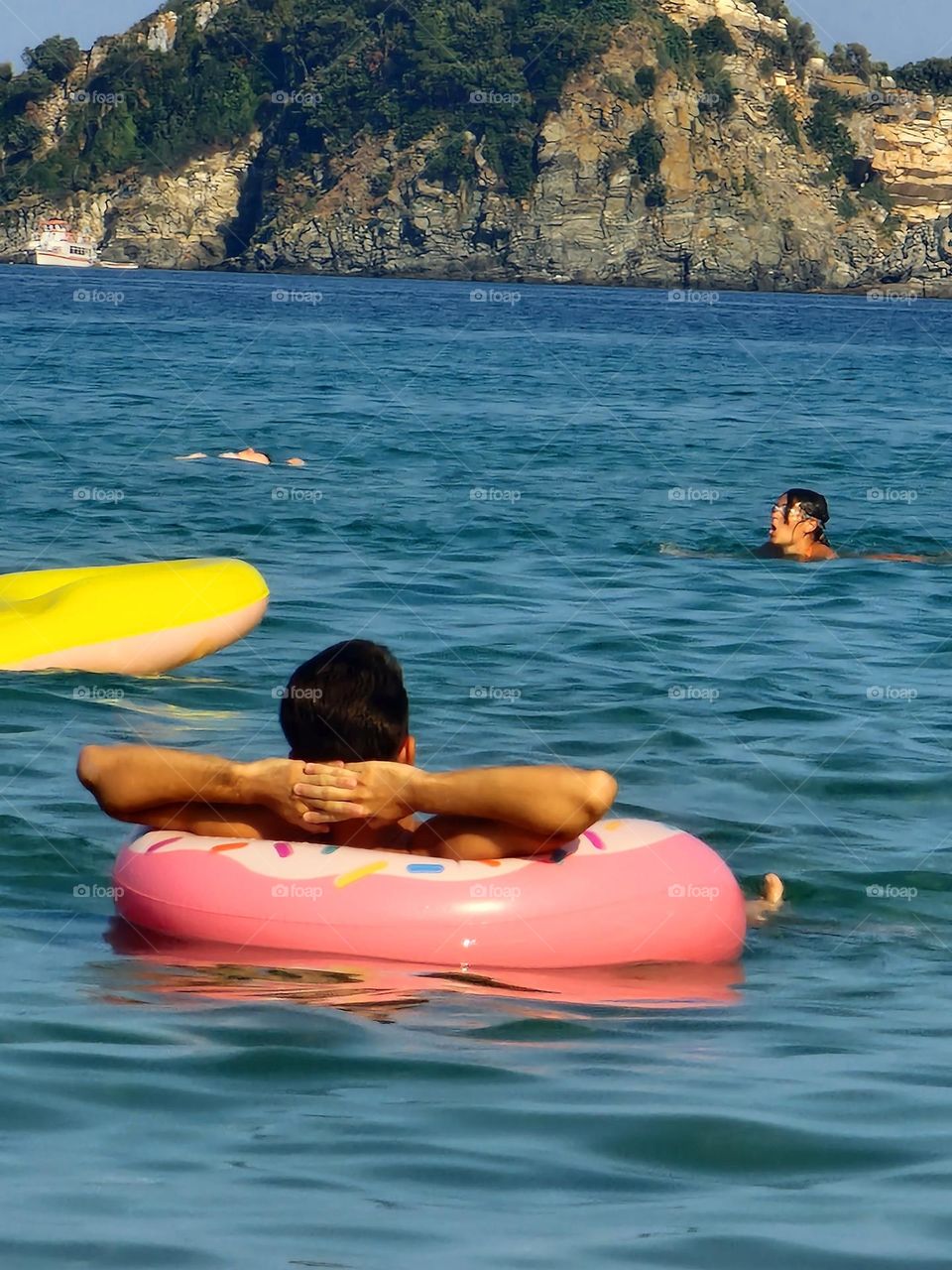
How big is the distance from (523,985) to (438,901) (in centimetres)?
29

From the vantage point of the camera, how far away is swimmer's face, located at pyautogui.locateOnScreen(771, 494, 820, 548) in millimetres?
11859

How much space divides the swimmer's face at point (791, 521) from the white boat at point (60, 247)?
102801 millimetres

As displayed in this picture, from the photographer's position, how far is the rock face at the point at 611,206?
113 m

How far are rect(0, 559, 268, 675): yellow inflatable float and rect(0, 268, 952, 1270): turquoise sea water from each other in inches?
5.3

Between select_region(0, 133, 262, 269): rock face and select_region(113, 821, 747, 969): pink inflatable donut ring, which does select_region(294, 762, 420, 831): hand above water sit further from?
select_region(0, 133, 262, 269): rock face

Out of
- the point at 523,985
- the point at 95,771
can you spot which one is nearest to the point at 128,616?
the point at 95,771

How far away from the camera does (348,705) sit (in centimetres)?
458

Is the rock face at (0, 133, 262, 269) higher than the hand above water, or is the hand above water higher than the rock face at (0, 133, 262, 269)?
the rock face at (0, 133, 262, 269)

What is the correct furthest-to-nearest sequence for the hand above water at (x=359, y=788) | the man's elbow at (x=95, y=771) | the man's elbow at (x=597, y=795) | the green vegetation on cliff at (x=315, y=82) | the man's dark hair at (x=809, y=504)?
the green vegetation on cliff at (x=315, y=82)
the man's dark hair at (x=809, y=504)
the man's elbow at (x=95, y=771)
the hand above water at (x=359, y=788)
the man's elbow at (x=597, y=795)

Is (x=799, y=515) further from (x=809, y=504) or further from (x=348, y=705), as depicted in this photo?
(x=348, y=705)

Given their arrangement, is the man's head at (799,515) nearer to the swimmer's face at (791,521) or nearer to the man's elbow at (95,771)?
the swimmer's face at (791,521)

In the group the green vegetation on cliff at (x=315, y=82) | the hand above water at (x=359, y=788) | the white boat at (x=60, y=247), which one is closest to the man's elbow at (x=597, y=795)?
the hand above water at (x=359, y=788)

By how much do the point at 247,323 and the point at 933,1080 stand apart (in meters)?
43.5

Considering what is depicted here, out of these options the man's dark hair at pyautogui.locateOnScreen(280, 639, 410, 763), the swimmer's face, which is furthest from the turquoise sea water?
the man's dark hair at pyautogui.locateOnScreen(280, 639, 410, 763)
